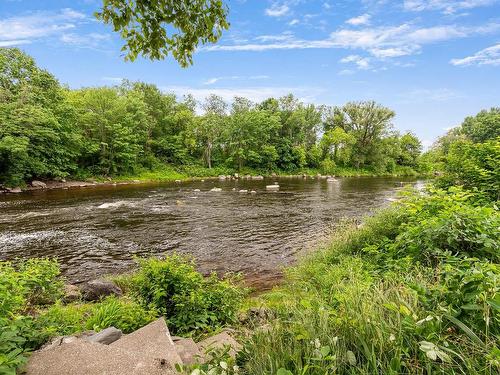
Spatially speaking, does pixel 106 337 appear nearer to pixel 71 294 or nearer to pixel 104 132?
pixel 71 294

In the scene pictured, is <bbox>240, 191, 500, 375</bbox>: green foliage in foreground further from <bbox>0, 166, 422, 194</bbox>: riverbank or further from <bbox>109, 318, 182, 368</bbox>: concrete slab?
<bbox>0, 166, 422, 194</bbox>: riverbank

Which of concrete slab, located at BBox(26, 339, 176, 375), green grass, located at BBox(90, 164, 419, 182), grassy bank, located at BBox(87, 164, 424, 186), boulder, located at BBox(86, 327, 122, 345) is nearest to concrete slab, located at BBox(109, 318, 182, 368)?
concrete slab, located at BBox(26, 339, 176, 375)

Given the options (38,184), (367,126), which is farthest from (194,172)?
(367,126)

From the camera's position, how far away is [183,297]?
569cm

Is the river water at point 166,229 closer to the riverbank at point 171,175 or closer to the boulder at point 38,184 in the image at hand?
the boulder at point 38,184

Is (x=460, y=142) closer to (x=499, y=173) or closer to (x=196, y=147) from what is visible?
(x=499, y=173)

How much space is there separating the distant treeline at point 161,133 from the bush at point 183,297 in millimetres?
28422

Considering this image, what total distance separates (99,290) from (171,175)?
1603 inches

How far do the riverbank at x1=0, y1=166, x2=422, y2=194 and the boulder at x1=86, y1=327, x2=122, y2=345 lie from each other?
99.4 ft

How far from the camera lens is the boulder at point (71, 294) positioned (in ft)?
25.1

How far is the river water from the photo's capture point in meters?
11.3

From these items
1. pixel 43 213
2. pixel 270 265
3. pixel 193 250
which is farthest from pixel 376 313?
pixel 43 213

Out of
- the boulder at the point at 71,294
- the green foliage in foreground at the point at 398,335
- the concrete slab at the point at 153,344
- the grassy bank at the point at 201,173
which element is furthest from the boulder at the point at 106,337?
the grassy bank at the point at 201,173

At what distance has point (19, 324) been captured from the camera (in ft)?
12.2
